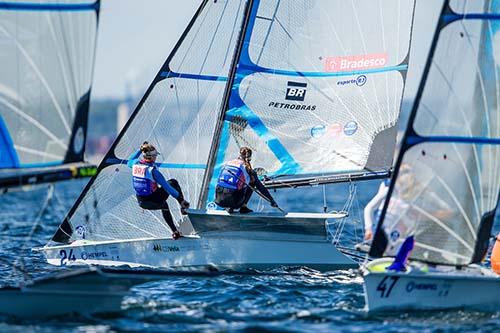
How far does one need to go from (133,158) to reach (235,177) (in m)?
1.47

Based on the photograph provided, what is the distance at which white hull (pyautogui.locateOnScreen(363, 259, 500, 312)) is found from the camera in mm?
10539

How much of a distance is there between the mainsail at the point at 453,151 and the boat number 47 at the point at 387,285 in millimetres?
392

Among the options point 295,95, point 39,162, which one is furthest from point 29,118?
point 295,95

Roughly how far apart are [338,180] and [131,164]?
2689 millimetres

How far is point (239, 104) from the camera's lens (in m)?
14.6

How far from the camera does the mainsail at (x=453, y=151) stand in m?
10.9

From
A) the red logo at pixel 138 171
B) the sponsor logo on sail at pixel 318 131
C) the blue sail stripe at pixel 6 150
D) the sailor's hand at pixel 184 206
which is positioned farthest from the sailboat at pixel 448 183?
the sponsor logo on sail at pixel 318 131

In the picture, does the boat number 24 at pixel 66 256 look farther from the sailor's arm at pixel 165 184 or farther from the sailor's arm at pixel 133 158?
the sailor's arm at pixel 165 184

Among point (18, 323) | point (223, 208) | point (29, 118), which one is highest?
point (29, 118)

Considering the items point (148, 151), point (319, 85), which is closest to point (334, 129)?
point (319, 85)

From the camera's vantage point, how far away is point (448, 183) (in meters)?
11.1

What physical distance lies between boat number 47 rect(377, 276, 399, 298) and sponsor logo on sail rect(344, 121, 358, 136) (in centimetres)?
449

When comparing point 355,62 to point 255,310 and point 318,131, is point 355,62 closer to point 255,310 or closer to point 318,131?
point 318,131

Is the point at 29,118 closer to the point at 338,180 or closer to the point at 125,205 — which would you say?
the point at 125,205
